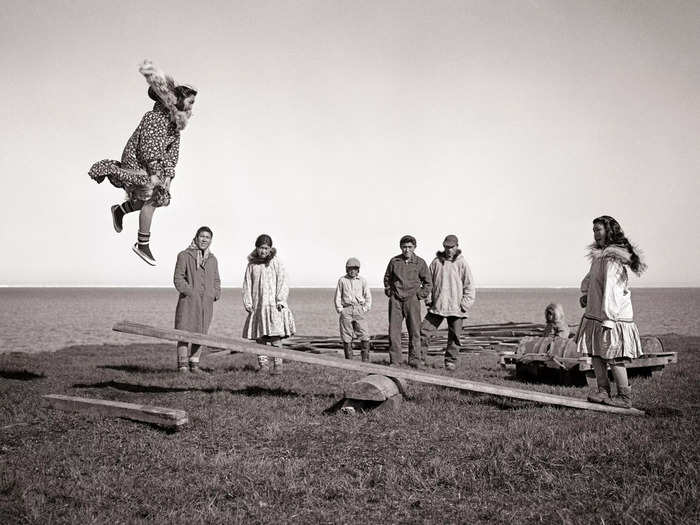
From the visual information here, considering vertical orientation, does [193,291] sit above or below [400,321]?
above

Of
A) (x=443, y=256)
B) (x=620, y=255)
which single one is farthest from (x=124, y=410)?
(x=443, y=256)

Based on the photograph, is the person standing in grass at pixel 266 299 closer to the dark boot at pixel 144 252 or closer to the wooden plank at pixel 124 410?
the wooden plank at pixel 124 410

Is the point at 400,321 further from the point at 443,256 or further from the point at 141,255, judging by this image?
the point at 141,255

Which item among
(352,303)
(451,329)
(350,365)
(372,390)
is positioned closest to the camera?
(372,390)

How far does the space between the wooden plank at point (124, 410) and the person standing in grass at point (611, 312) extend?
193 inches

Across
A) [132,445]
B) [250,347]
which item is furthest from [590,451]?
[132,445]

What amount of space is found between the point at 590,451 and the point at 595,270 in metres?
2.62

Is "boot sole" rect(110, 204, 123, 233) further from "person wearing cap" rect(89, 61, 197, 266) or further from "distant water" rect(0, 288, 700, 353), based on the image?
"distant water" rect(0, 288, 700, 353)

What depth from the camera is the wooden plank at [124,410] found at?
5.66 meters

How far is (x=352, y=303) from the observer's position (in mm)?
11203

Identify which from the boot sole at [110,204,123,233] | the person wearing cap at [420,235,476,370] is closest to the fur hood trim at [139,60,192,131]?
the boot sole at [110,204,123,233]

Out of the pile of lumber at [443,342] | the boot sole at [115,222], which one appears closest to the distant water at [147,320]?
the pile of lumber at [443,342]

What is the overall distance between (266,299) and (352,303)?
7.14 feet

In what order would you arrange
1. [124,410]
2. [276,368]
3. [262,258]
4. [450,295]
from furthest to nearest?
[450,295]
[262,258]
[276,368]
[124,410]
